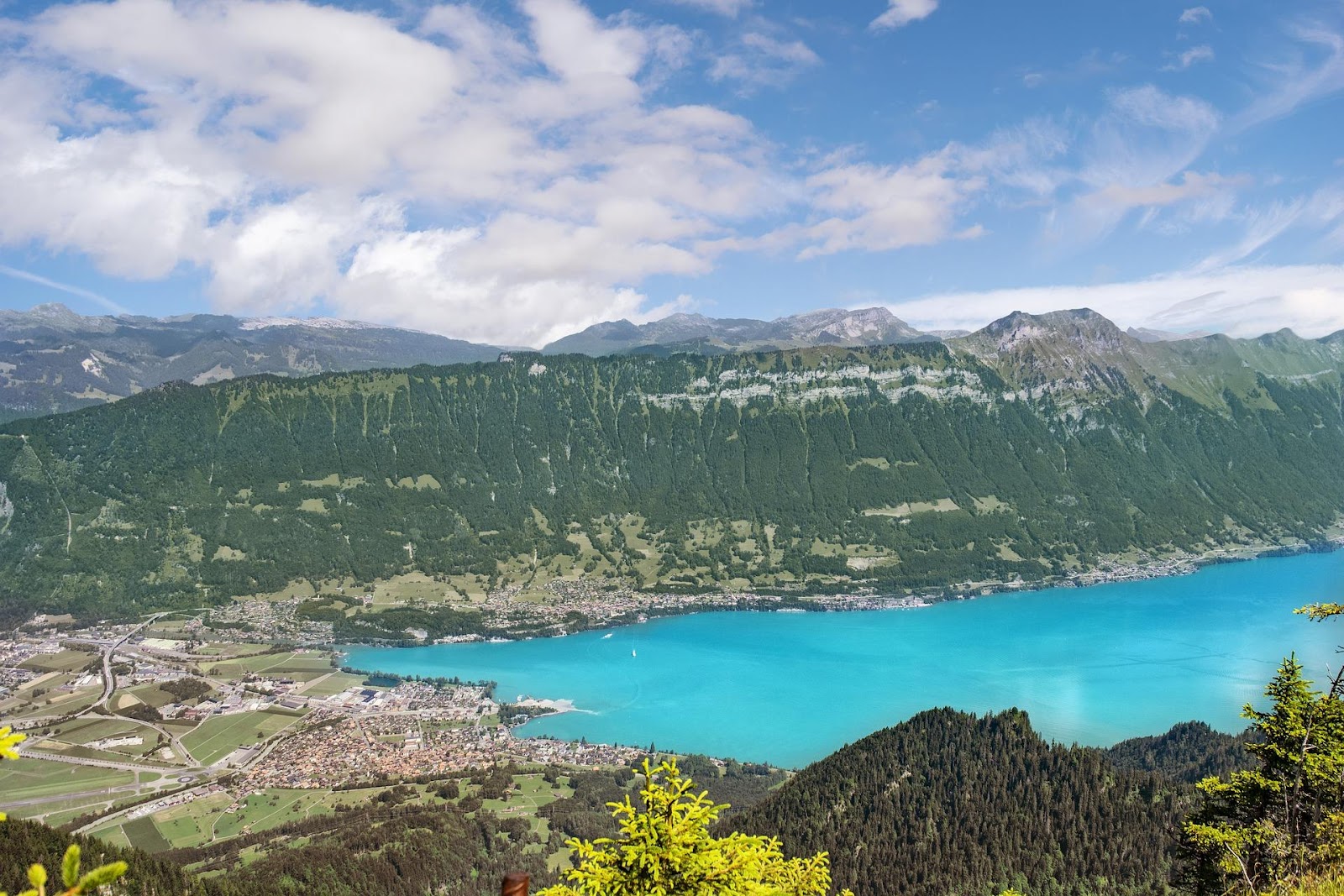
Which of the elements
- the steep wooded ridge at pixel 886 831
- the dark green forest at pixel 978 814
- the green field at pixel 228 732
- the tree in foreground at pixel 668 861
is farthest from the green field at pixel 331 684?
the tree in foreground at pixel 668 861

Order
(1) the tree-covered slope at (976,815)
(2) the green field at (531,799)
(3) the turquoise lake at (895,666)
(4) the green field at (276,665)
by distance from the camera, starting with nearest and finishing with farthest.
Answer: (1) the tree-covered slope at (976,815), (2) the green field at (531,799), (3) the turquoise lake at (895,666), (4) the green field at (276,665)

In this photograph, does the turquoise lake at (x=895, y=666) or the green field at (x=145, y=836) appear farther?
the turquoise lake at (x=895, y=666)

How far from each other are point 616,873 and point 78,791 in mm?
105198

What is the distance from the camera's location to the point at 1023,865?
2340 inches

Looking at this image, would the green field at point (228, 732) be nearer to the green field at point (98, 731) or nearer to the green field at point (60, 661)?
the green field at point (98, 731)

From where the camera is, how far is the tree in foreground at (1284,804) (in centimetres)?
1998

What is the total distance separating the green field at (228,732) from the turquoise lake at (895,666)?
101 ft

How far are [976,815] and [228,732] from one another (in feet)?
311

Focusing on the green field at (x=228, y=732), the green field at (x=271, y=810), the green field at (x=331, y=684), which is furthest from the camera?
the green field at (x=331, y=684)

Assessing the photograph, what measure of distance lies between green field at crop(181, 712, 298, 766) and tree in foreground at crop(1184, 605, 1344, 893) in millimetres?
107236

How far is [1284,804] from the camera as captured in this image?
2303 centimetres

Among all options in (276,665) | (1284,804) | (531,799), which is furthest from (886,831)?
(276,665)

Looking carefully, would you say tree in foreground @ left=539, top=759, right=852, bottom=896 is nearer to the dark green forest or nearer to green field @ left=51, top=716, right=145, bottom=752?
the dark green forest

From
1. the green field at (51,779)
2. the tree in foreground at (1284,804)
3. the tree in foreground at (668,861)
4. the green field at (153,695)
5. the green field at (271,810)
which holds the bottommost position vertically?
the green field at (51,779)
